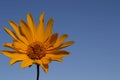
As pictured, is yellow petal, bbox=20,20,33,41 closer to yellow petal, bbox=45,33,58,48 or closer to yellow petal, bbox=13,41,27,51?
yellow petal, bbox=13,41,27,51

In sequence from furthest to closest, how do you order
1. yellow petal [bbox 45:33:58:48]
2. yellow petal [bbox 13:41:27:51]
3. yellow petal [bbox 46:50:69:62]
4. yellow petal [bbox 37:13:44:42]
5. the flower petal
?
yellow petal [bbox 37:13:44:42], yellow petal [bbox 45:33:58:48], yellow petal [bbox 13:41:27:51], yellow petal [bbox 46:50:69:62], the flower petal

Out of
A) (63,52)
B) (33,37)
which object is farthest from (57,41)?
(33,37)

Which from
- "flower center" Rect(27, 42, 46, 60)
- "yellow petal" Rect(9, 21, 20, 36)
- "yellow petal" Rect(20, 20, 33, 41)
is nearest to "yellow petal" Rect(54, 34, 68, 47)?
"flower center" Rect(27, 42, 46, 60)

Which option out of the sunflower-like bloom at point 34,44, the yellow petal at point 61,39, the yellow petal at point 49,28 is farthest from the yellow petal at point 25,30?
the yellow petal at point 61,39

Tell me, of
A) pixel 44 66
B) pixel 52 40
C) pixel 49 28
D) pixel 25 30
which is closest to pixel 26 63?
pixel 44 66

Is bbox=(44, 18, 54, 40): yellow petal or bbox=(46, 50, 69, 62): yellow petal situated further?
bbox=(44, 18, 54, 40): yellow petal

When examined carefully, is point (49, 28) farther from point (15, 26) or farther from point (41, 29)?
point (15, 26)

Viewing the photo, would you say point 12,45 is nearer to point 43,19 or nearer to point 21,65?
point 21,65

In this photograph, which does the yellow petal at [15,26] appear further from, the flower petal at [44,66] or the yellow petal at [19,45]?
the flower petal at [44,66]
